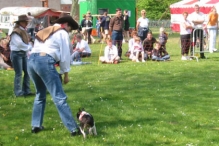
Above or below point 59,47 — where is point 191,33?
below

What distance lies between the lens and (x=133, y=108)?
30.3 ft

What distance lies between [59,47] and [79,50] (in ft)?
36.0

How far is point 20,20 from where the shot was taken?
985 cm

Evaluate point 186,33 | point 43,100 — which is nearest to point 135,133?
point 43,100

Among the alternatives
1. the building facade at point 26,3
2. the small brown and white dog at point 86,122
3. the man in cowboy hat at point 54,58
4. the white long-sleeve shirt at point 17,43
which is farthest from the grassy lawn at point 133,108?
the building facade at point 26,3

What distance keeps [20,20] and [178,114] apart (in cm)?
356

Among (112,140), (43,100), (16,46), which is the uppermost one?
(16,46)

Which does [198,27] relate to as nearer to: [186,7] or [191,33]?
[191,33]

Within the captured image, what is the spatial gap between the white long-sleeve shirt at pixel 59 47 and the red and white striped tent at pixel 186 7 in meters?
28.2

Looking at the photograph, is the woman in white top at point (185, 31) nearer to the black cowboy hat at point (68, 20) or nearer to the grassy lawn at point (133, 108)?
the grassy lawn at point (133, 108)

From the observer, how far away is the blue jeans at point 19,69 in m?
10.2

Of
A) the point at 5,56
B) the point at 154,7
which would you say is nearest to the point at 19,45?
the point at 5,56

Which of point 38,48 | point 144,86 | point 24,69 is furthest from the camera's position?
point 144,86

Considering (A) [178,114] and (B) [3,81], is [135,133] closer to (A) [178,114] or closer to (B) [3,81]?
(A) [178,114]
